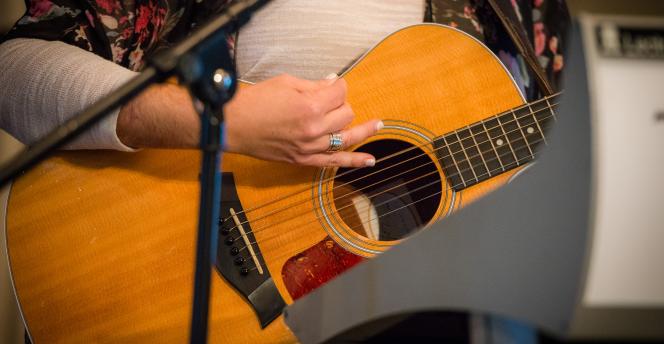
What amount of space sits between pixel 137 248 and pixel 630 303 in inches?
28.9

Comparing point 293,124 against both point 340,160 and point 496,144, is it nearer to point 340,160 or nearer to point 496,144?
point 340,160

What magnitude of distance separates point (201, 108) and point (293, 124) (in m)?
0.40

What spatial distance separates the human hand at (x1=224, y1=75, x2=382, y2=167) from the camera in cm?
93

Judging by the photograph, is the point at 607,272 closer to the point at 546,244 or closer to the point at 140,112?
the point at 546,244

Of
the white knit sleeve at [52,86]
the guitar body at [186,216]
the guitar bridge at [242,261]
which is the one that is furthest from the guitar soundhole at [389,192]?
the white knit sleeve at [52,86]

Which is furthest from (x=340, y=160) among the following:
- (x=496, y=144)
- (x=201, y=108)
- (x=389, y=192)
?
(x=201, y=108)

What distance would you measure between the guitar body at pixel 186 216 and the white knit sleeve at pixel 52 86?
2.4 inches

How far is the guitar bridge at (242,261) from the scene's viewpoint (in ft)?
2.92

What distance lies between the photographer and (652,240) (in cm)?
37

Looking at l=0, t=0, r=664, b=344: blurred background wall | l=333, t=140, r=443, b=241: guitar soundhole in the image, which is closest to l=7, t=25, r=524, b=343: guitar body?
l=333, t=140, r=443, b=241: guitar soundhole

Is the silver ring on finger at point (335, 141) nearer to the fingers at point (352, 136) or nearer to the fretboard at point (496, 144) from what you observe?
the fingers at point (352, 136)

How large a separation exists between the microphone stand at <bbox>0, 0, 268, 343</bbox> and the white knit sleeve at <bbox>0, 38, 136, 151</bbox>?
45 cm

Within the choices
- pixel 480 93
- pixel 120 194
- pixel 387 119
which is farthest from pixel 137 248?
pixel 480 93

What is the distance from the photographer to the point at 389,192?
1.01 m
